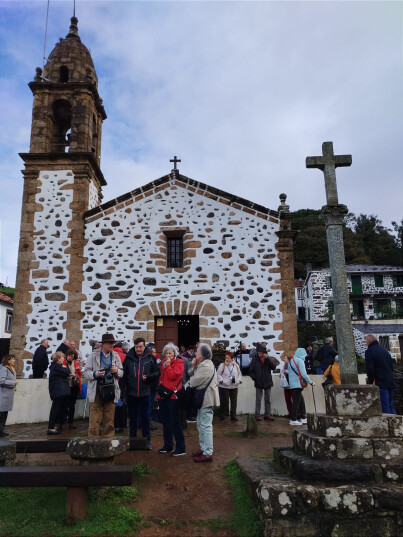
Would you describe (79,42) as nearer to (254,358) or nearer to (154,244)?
(154,244)

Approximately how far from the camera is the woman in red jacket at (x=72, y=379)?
7852 millimetres

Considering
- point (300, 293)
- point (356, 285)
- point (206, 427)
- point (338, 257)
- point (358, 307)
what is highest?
point (300, 293)

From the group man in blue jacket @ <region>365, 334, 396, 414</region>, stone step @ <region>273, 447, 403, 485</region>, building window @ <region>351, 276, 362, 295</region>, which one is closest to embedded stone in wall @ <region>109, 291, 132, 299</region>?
man in blue jacket @ <region>365, 334, 396, 414</region>

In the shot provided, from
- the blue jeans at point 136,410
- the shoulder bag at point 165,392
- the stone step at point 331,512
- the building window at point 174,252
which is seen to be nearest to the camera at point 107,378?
the shoulder bag at point 165,392

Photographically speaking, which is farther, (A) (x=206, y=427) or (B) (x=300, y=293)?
(B) (x=300, y=293)

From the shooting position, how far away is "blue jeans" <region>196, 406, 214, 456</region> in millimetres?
5480

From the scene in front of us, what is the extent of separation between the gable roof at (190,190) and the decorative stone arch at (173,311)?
10.2 ft

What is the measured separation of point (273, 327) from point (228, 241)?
2777 mm

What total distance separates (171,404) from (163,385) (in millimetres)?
305

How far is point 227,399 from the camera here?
860 centimetres

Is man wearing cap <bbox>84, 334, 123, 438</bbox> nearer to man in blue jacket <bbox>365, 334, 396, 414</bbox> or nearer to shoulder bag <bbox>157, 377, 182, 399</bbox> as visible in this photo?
shoulder bag <bbox>157, 377, 182, 399</bbox>

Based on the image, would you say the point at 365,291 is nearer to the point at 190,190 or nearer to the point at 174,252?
the point at 190,190

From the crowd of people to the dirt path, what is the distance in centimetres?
33

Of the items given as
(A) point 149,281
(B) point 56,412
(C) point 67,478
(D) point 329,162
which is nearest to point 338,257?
(D) point 329,162
